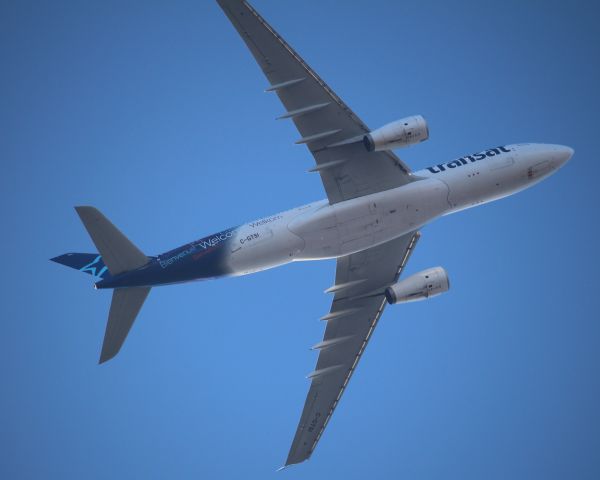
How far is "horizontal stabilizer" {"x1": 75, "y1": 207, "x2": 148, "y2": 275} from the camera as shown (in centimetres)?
3719

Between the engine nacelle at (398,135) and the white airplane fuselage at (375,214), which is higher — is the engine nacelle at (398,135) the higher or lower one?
the higher one

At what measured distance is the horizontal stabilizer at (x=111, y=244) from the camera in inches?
1464

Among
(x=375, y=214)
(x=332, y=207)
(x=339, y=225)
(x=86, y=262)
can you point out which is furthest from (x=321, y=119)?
(x=86, y=262)

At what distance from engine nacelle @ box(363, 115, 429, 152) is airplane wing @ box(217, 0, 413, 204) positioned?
1.15m

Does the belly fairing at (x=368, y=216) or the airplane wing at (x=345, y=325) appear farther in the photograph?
the airplane wing at (x=345, y=325)

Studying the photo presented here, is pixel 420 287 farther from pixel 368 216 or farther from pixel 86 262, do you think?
pixel 86 262

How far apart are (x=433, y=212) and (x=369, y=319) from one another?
30.8 feet

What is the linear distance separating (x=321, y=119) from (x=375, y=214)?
6.18 m

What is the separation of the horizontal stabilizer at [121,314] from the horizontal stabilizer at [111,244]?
1397 mm

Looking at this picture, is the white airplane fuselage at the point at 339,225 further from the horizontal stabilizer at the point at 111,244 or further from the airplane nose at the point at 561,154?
the airplane nose at the point at 561,154

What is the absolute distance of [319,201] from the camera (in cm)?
4172

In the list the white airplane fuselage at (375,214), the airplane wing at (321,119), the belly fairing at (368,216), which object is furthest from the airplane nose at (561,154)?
the airplane wing at (321,119)

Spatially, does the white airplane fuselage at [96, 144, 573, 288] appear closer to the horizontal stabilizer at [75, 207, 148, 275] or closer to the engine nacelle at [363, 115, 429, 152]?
the horizontal stabilizer at [75, 207, 148, 275]

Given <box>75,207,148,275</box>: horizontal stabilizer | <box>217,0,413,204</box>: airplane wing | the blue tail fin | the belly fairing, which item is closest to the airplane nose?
the belly fairing
